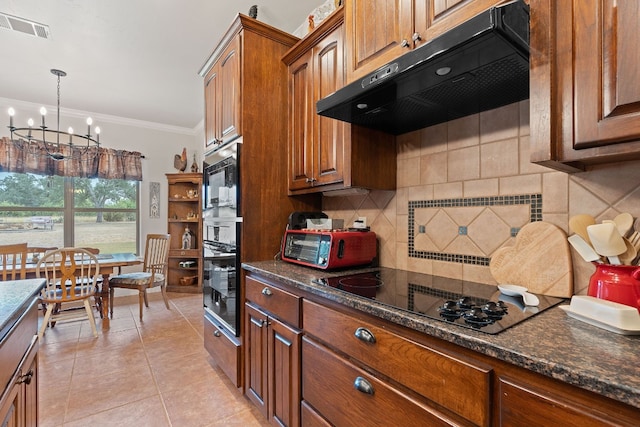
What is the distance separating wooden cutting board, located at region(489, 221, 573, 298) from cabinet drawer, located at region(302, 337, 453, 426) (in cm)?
66

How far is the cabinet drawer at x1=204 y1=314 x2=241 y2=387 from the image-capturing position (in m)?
1.89

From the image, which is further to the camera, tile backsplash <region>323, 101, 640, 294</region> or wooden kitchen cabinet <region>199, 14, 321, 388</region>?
wooden kitchen cabinet <region>199, 14, 321, 388</region>

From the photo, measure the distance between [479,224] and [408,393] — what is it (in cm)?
82

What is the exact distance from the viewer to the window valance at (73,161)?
12.3 ft

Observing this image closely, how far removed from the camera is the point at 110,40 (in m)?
2.64

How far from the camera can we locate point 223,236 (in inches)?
82.9

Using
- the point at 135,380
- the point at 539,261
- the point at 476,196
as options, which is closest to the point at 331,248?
the point at 476,196

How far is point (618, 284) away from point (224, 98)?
2.25 meters

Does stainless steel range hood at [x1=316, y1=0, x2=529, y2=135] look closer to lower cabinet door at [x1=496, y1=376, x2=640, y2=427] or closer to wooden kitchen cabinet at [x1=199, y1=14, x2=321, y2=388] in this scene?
wooden kitchen cabinet at [x1=199, y1=14, x2=321, y2=388]

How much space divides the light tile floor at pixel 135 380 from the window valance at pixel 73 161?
2097 millimetres

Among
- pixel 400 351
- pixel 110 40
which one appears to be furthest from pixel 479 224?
pixel 110 40

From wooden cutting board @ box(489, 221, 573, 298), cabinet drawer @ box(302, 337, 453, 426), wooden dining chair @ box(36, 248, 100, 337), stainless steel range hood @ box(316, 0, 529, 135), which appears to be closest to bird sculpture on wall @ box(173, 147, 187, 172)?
wooden dining chair @ box(36, 248, 100, 337)

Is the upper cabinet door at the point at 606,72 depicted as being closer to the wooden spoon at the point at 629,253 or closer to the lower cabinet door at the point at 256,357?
the wooden spoon at the point at 629,253

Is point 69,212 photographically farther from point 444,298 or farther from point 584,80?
point 584,80
